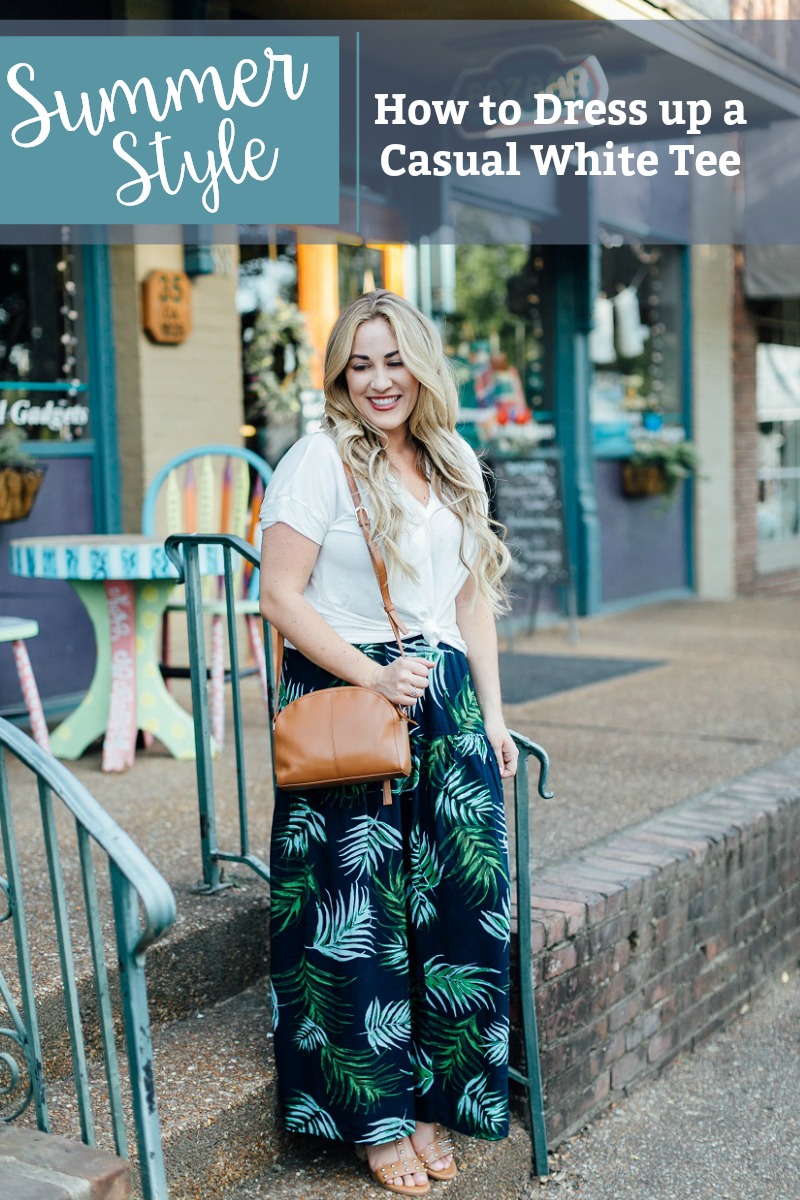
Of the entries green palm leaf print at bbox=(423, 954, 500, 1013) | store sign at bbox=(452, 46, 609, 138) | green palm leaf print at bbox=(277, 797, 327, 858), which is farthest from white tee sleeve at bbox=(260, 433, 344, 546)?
store sign at bbox=(452, 46, 609, 138)

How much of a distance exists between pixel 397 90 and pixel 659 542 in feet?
12.5

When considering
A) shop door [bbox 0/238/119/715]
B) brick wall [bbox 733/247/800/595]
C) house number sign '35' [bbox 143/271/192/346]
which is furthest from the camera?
brick wall [bbox 733/247/800/595]

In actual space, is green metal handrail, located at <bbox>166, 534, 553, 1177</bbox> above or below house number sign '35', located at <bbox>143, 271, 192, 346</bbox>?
below

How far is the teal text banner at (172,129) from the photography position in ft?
14.5

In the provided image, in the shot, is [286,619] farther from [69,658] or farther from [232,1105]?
[69,658]

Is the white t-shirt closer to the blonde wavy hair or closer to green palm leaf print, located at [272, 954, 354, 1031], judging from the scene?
the blonde wavy hair

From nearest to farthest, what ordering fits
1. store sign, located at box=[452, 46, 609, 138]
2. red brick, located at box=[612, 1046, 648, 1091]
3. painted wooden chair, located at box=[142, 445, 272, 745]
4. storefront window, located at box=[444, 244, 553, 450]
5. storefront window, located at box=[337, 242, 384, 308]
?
1. red brick, located at box=[612, 1046, 648, 1091]
2. painted wooden chair, located at box=[142, 445, 272, 745]
3. store sign, located at box=[452, 46, 609, 138]
4. storefront window, located at box=[337, 242, 384, 308]
5. storefront window, located at box=[444, 244, 553, 450]

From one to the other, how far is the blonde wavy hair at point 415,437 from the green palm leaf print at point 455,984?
0.72 m

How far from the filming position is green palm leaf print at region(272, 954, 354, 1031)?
2.55 metres

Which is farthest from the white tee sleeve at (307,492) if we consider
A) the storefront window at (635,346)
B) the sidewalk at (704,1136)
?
the storefront window at (635,346)

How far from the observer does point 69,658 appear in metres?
5.29

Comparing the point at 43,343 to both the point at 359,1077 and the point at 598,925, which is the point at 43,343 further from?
the point at 359,1077

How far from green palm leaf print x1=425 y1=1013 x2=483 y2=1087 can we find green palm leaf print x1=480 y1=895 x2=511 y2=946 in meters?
0.16

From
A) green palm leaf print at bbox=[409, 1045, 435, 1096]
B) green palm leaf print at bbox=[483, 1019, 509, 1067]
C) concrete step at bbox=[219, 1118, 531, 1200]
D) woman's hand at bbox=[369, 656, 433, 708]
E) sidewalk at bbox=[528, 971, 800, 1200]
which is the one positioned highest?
woman's hand at bbox=[369, 656, 433, 708]
